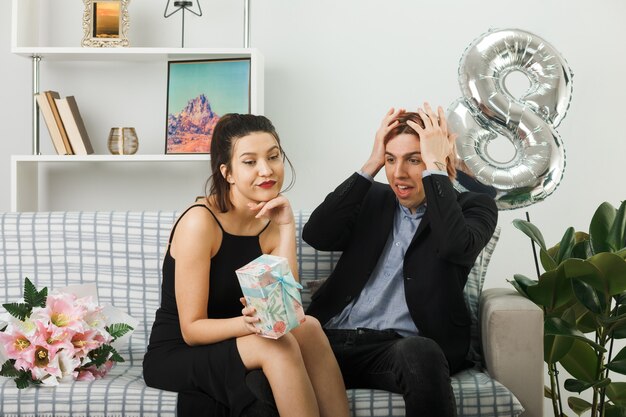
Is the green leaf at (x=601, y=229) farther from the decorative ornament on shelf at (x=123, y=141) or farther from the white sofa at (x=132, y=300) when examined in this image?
the decorative ornament on shelf at (x=123, y=141)

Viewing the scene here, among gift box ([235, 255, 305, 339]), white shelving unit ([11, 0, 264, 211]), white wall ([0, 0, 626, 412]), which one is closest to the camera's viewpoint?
gift box ([235, 255, 305, 339])

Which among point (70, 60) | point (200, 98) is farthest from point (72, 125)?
point (200, 98)

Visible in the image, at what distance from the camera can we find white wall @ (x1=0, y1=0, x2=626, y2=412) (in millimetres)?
3400

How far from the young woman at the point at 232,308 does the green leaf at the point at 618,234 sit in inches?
37.6

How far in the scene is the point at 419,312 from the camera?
2.28 m

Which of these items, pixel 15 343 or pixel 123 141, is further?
pixel 123 141

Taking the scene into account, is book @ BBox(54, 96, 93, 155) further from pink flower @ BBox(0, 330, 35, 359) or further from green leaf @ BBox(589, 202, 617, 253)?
green leaf @ BBox(589, 202, 617, 253)

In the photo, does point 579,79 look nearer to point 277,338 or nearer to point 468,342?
point 468,342

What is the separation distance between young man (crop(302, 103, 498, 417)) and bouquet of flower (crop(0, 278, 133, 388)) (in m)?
0.58

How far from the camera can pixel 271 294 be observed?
76.1 inches

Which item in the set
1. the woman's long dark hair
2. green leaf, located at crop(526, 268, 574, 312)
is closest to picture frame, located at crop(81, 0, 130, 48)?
the woman's long dark hair

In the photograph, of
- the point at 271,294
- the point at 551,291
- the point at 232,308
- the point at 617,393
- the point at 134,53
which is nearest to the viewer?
the point at 271,294

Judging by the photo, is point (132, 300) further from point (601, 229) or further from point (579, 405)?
point (579, 405)

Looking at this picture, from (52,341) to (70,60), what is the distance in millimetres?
1612
